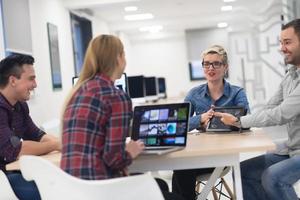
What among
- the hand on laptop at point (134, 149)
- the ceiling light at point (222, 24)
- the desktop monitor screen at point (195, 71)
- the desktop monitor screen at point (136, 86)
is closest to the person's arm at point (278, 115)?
the hand on laptop at point (134, 149)

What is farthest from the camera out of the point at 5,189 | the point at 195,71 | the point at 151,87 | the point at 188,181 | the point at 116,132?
the point at 195,71

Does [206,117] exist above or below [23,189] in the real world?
above

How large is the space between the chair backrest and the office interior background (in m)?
1.86

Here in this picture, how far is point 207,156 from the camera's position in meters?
1.84

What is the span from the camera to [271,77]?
356 inches

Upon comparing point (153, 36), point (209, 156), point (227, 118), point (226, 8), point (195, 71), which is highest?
point (226, 8)

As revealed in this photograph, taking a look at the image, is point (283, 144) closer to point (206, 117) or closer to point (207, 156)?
point (206, 117)

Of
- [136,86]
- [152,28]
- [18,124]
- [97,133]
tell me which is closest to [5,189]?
[18,124]

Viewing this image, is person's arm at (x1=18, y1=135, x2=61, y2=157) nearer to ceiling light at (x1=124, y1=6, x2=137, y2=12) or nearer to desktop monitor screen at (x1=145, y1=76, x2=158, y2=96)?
desktop monitor screen at (x1=145, y1=76, x2=158, y2=96)

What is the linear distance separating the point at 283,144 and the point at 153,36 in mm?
11527

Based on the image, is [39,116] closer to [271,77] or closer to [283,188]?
[283,188]

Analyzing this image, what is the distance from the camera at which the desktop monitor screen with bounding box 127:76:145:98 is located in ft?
20.0

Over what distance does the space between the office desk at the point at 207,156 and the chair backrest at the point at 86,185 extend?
1.02 feet

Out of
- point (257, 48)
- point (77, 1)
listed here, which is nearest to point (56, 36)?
point (77, 1)
